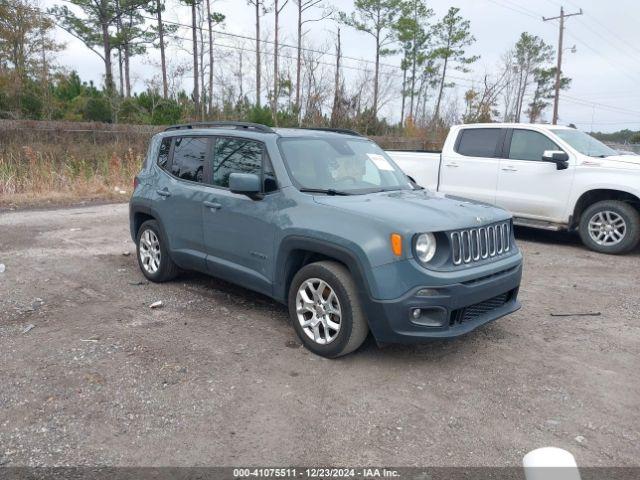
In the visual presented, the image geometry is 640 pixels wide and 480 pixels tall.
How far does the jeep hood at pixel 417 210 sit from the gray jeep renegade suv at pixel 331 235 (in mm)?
13

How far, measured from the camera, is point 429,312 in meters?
3.78

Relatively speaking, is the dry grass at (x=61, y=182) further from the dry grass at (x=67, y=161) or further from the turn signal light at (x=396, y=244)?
the turn signal light at (x=396, y=244)

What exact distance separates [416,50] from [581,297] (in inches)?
1721

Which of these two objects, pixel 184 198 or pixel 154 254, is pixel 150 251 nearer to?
pixel 154 254

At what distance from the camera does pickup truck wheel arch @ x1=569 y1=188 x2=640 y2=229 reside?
7.68m

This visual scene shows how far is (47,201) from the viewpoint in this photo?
12266mm

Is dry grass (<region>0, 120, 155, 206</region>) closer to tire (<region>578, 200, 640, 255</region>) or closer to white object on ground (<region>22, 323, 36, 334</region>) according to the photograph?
white object on ground (<region>22, 323, 36, 334</region>)

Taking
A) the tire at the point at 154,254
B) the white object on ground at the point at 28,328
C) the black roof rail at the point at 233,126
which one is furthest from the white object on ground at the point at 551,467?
the tire at the point at 154,254

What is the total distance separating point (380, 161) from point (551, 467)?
422 centimetres

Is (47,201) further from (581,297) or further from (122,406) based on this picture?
(581,297)

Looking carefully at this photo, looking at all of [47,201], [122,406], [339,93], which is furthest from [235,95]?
[122,406]

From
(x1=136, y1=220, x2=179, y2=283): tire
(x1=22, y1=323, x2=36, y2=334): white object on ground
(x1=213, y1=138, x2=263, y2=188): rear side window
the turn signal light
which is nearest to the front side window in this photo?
(x1=213, y1=138, x2=263, y2=188): rear side window

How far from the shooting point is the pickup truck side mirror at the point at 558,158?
307 inches

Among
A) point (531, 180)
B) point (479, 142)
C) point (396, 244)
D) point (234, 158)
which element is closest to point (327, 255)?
point (396, 244)
